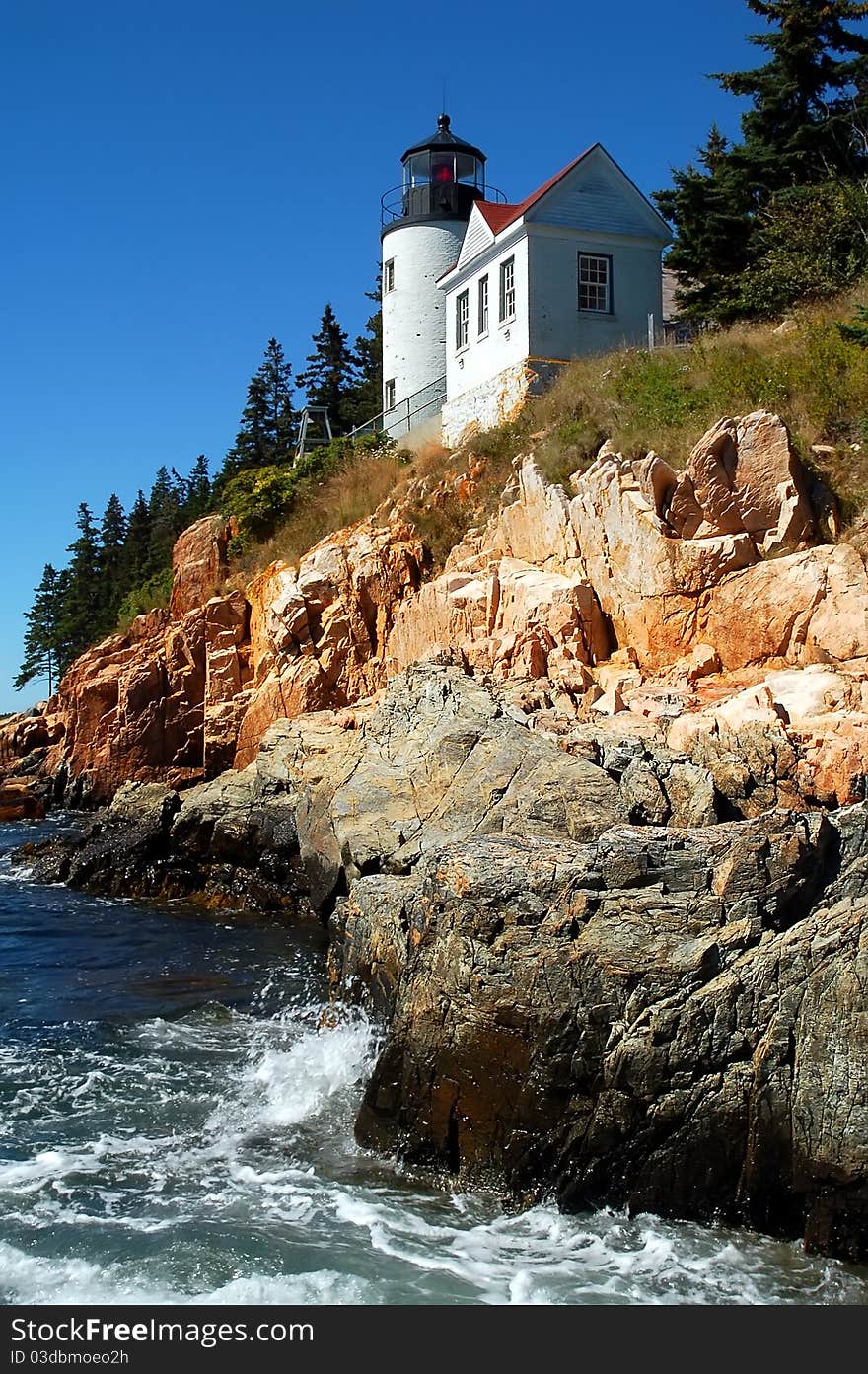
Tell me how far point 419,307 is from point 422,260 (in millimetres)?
1491

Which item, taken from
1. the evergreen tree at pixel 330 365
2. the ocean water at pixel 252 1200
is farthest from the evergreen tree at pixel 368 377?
the ocean water at pixel 252 1200

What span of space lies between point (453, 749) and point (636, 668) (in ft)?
11.3

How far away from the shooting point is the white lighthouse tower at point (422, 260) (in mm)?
32500

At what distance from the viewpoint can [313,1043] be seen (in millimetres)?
10766

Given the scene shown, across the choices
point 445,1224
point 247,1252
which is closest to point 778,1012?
point 445,1224

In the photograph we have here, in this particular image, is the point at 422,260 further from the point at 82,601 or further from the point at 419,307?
the point at 82,601

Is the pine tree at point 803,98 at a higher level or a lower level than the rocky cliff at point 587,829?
higher

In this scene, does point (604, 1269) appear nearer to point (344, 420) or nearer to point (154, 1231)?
point (154, 1231)

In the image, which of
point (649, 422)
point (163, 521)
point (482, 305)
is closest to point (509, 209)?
point (482, 305)

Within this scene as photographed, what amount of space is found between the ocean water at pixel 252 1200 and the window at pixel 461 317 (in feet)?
67.8

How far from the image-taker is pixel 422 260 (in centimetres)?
3291

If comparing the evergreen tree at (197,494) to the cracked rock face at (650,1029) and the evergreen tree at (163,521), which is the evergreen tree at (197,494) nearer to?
the evergreen tree at (163,521)

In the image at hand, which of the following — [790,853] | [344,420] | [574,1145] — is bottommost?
[574,1145]

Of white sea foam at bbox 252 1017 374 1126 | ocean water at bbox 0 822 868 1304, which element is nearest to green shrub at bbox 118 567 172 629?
ocean water at bbox 0 822 868 1304
